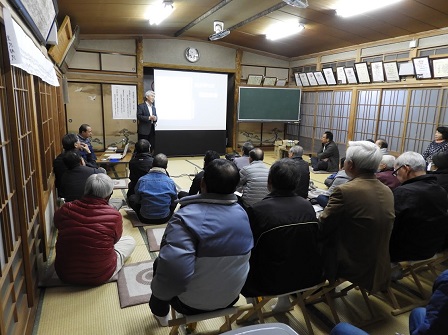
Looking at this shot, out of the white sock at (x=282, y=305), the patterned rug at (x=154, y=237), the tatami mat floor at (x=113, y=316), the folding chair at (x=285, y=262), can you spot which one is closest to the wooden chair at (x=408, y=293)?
the tatami mat floor at (x=113, y=316)

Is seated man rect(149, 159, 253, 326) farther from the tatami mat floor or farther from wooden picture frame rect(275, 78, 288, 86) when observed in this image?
wooden picture frame rect(275, 78, 288, 86)

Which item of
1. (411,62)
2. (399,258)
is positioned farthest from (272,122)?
(399,258)

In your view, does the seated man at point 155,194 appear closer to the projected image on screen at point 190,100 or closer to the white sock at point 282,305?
the white sock at point 282,305

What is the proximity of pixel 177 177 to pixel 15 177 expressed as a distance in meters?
3.95

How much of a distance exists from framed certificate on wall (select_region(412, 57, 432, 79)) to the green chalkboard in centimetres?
324

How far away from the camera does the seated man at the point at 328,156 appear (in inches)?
238

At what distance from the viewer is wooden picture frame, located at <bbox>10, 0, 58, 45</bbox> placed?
1904 millimetres

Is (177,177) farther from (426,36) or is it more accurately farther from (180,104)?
(426,36)

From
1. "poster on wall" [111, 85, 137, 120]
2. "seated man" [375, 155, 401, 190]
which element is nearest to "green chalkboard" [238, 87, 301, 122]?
"poster on wall" [111, 85, 137, 120]

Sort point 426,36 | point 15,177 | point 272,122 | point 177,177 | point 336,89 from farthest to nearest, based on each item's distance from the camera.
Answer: point 272,122, point 336,89, point 177,177, point 426,36, point 15,177

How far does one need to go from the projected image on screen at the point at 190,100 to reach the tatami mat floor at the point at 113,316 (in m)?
5.53

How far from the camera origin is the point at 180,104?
747 centimetres

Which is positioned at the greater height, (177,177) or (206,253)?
(206,253)

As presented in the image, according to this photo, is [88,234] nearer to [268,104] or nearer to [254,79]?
[268,104]
